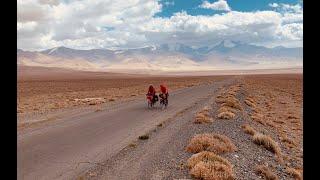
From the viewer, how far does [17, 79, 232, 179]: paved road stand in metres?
10.3

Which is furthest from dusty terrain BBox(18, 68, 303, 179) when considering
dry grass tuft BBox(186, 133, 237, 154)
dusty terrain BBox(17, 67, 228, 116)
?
dusty terrain BBox(17, 67, 228, 116)

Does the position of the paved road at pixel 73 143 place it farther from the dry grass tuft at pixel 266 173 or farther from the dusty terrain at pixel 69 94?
the dusty terrain at pixel 69 94

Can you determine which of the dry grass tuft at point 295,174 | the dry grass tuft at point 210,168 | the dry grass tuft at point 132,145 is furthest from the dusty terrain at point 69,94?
the dry grass tuft at point 295,174

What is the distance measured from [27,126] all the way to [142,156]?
9.26 m

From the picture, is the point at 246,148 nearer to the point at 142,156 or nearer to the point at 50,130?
the point at 142,156

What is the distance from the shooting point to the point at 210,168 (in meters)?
9.59

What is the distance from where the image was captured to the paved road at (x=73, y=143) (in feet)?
33.8

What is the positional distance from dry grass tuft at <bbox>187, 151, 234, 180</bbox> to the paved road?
2.82 m

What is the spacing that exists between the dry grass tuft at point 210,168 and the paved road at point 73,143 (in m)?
2.82

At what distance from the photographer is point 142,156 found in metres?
11.8

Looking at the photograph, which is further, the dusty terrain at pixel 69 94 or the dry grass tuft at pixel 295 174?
the dusty terrain at pixel 69 94

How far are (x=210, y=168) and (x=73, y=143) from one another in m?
6.35

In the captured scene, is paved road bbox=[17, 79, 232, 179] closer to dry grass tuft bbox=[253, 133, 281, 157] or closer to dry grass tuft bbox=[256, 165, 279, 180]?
dry grass tuft bbox=[256, 165, 279, 180]
